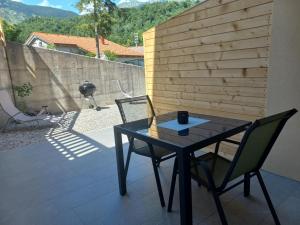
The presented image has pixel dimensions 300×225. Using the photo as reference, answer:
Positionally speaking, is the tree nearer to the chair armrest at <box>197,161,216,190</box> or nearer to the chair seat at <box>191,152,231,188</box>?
the chair seat at <box>191,152,231,188</box>

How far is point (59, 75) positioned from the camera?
22.4 ft

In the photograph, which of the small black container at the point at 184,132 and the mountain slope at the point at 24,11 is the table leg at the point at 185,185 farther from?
the mountain slope at the point at 24,11

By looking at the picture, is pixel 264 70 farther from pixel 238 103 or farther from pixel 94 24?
pixel 94 24

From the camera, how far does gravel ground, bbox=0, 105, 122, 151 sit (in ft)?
14.2

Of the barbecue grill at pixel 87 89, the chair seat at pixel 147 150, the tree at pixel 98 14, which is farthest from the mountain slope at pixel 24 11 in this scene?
the chair seat at pixel 147 150

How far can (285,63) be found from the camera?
7.39 ft

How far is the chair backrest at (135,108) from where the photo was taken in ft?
8.77

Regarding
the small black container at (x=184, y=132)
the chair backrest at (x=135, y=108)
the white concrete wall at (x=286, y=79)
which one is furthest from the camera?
the chair backrest at (x=135, y=108)

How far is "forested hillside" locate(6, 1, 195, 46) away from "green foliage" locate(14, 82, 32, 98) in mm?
5853

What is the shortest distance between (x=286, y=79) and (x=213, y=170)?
119 cm

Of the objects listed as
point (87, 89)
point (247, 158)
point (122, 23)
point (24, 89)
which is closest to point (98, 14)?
point (122, 23)

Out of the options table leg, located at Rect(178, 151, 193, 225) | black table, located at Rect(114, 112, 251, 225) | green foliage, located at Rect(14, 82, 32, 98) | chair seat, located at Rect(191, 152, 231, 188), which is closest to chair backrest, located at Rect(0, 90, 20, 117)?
green foliage, located at Rect(14, 82, 32, 98)

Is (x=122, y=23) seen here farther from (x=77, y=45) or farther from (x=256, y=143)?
(x=256, y=143)

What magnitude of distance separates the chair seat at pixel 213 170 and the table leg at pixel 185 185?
167mm
